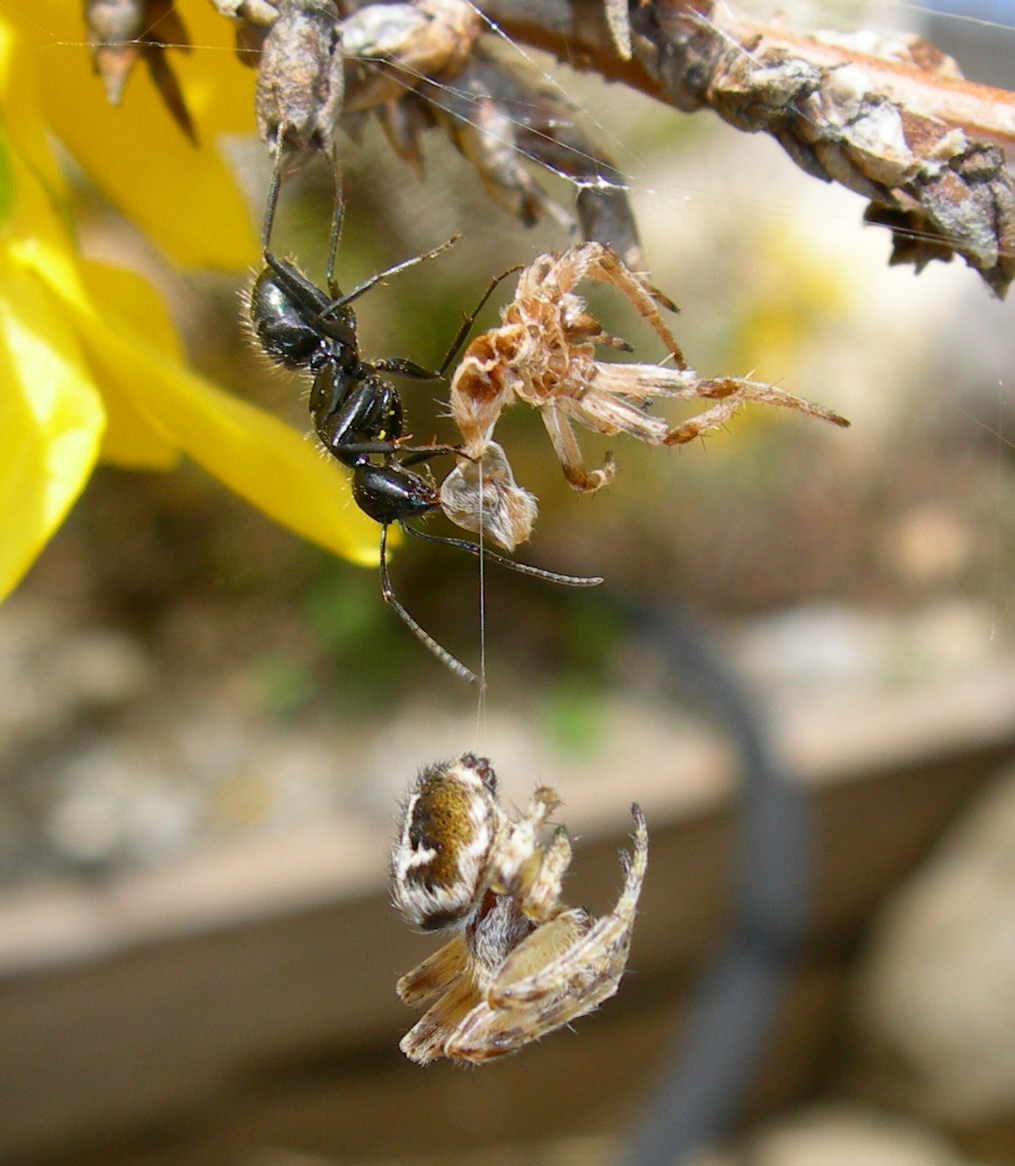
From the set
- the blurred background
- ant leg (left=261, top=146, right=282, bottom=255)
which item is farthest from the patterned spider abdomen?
the blurred background

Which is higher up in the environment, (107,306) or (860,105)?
(860,105)

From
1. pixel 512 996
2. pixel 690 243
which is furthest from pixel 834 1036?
pixel 512 996

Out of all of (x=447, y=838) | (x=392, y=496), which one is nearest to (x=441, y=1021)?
(x=447, y=838)

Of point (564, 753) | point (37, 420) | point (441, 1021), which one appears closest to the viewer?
point (37, 420)

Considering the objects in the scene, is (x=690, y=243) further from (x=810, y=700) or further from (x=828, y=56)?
(x=828, y=56)

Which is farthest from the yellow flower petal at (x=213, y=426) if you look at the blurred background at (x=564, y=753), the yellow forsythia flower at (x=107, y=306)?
the blurred background at (x=564, y=753)

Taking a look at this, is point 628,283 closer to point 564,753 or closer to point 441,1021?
point 441,1021

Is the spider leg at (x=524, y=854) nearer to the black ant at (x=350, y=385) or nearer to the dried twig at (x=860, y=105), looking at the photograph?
the black ant at (x=350, y=385)
